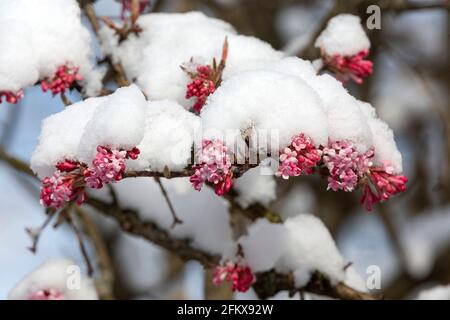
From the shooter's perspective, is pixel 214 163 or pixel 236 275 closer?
pixel 214 163

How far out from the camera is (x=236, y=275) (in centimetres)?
186

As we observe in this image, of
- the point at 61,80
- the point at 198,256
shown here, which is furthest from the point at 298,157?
the point at 198,256

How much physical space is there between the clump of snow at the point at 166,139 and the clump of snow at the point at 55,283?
2.35 feet

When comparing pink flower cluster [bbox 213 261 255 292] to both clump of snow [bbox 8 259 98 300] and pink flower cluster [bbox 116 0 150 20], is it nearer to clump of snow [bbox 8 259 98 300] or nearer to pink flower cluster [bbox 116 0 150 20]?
clump of snow [bbox 8 259 98 300]

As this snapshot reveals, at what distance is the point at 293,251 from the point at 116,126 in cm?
89

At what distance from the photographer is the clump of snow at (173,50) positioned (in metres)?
1.81

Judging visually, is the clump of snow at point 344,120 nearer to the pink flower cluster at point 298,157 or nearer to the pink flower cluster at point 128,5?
the pink flower cluster at point 298,157

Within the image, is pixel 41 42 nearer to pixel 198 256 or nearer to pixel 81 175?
pixel 81 175

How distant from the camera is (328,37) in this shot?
191 cm

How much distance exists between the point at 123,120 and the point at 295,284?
0.91m

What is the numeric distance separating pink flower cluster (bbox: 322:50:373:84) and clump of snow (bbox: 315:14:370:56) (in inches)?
0.6

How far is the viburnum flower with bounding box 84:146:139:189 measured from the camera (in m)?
1.31

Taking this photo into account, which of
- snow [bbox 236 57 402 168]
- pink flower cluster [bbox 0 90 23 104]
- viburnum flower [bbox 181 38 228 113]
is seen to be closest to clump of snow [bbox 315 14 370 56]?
snow [bbox 236 57 402 168]

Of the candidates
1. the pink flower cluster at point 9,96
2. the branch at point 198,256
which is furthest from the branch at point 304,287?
the pink flower cluster at point 9,96
